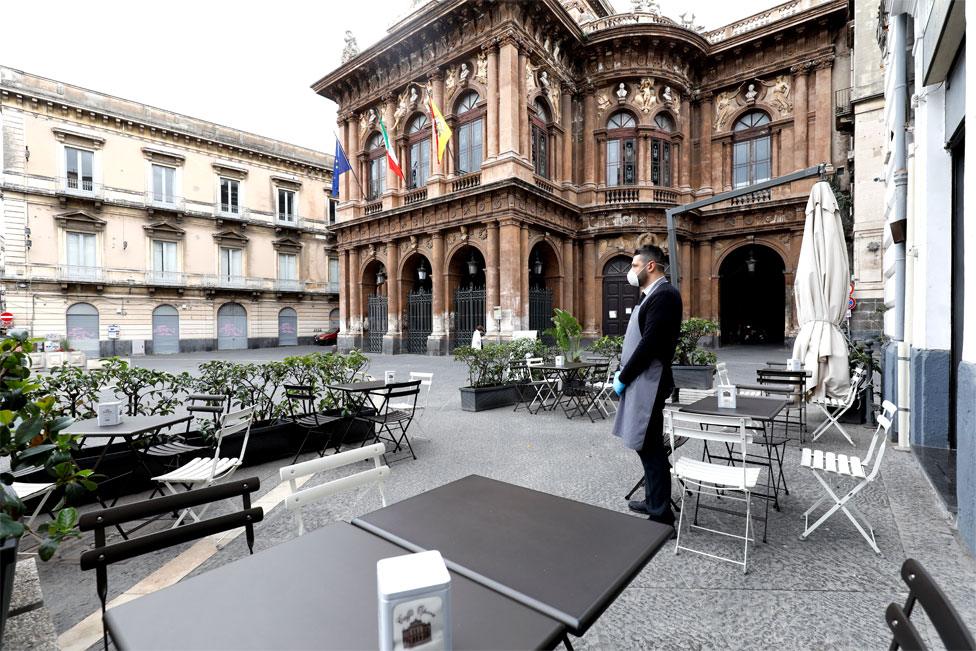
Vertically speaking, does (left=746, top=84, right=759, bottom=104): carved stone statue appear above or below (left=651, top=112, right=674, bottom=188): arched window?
above

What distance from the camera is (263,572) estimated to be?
1562 millimetres

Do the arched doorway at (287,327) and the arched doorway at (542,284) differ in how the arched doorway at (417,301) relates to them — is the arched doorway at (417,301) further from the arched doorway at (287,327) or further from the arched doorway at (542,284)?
the arched doorway at (287,327)

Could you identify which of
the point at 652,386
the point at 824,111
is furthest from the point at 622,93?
the point at 652,386

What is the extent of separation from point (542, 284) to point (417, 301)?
5.53 m

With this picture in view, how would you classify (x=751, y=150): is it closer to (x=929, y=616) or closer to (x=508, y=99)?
(x=508, y=99)

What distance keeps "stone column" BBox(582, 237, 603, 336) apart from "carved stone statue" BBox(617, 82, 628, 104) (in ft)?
19.2

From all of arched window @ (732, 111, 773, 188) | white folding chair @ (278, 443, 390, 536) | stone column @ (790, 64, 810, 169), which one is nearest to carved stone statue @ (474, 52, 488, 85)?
arched window @ (732, 111, 773, 188)

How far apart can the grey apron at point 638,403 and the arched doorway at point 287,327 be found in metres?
31.4

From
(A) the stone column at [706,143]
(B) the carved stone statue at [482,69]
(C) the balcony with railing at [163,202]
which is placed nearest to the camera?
(B) the carved stone statue at [482,69]

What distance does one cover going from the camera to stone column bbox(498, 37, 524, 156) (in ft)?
56.2

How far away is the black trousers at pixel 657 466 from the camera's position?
3.51 meters

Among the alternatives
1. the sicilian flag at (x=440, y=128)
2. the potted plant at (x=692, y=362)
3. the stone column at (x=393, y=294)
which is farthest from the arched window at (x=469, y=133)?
the potted plant at (x=692, y=362)

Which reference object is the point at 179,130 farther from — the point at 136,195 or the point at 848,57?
the point at 848,57

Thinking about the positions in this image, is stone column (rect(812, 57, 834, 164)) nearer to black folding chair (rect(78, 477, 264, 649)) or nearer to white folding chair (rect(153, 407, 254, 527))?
white folding chair (rect(153, 407, 254, 527))
